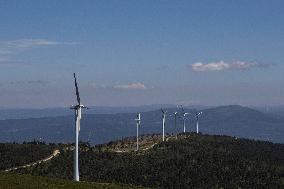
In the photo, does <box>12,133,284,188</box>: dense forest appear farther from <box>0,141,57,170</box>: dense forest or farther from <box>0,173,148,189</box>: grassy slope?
<box>0,173,148,189</box>: grassy slope

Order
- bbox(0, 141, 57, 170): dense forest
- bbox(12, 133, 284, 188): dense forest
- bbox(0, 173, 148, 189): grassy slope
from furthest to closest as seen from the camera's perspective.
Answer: bbox(0, 141, 57, 170): dense forest → bbox(12, 133, 284, 188): dense forest → bbox(0, 173, 148, 189): grassy slope

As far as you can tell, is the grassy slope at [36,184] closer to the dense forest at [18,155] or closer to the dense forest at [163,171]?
the dense forest at [163,171]

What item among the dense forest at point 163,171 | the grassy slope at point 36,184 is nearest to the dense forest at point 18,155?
the dense forest at point 163,171

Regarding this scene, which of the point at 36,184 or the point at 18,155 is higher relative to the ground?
the point at 36,184

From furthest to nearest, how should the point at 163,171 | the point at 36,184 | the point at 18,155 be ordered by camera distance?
the point at 18,155
the point at 163,171
the point at 36,184

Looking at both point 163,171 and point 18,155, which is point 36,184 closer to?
point 163,171

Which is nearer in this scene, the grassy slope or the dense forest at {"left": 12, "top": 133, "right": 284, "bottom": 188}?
the grassy slope

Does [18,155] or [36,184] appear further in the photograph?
[18,155]

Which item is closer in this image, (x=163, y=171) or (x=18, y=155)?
(x=163, y=171)

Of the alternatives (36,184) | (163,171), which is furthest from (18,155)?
(36,184)

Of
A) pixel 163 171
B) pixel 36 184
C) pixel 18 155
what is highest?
pixel 36 184

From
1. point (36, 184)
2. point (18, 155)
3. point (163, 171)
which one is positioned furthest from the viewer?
point (18, 155)

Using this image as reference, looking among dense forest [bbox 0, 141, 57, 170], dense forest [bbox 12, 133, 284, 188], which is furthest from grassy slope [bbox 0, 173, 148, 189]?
dense forest [bbox 0, 141, 57, 170]

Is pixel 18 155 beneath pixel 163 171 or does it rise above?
above
